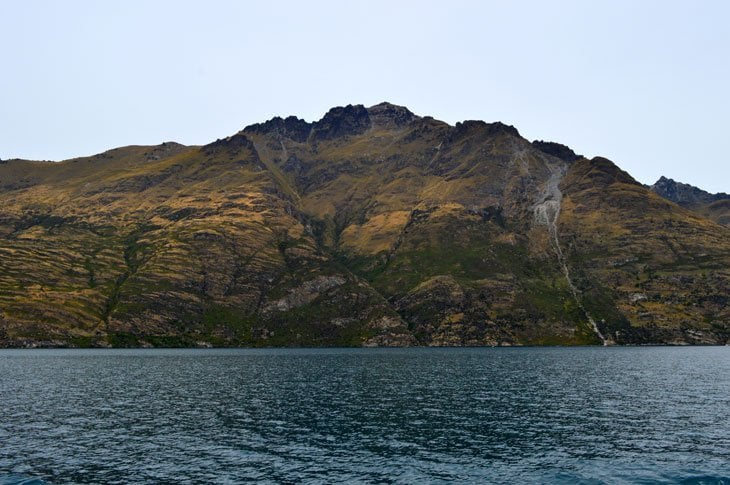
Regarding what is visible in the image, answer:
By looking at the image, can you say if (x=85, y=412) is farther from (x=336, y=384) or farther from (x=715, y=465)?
(x=715, y=465)

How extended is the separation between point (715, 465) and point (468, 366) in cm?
13934

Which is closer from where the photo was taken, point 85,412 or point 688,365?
point 85,412

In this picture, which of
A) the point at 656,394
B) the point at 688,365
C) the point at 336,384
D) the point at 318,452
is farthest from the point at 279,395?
the point at 688,365

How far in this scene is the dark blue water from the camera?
58594mm

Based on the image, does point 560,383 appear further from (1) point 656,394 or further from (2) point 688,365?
(2) point 688,365

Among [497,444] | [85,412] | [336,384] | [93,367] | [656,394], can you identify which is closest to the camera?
[497,444]

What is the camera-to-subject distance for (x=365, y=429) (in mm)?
81250

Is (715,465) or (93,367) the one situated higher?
(715,465)

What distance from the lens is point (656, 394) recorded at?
4653 inches

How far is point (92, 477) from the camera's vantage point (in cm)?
5603

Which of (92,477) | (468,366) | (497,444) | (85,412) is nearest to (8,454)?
(92,477)

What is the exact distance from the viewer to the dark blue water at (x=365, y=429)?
58.6 m

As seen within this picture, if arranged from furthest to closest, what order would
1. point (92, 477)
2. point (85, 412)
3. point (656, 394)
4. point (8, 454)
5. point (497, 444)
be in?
point (656, 394) → point (85, 412) → point (497, 444) → point (8, 454) → point (92, 477)

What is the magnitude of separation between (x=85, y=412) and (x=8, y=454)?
103 feet
